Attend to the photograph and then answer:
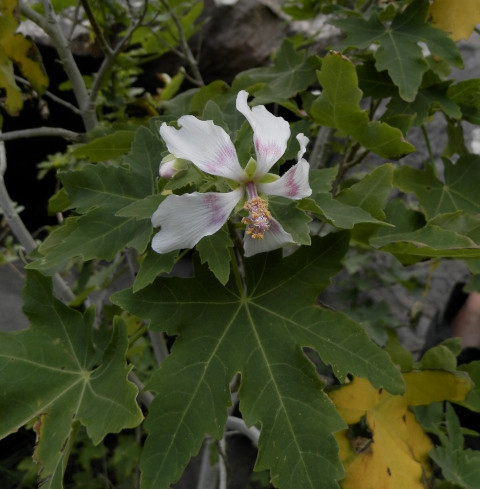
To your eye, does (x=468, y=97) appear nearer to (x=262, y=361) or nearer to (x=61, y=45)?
(x=262, y=361)

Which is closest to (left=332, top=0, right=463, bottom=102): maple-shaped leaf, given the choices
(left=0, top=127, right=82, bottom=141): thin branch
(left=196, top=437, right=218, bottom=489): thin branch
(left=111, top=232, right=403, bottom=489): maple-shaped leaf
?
(left=111, top=232, right=403, bottom=489): maple-shaped leaf

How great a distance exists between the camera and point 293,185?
51cm

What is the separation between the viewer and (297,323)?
0.63 metres

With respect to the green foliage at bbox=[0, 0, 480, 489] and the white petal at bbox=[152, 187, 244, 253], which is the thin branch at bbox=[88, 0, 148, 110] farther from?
the white petal at bbox=[152, 187, 244, 253]

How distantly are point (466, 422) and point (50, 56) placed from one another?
2680mm

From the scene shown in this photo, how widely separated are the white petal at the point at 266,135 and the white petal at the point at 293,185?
0.07 ft

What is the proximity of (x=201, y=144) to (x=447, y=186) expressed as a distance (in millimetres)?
638

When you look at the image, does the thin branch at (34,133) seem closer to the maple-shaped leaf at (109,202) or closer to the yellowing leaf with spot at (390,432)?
the maple-shaped leaf at (109,202)

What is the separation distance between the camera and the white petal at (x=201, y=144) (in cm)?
49

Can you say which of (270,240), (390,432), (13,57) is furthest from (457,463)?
(13,57)

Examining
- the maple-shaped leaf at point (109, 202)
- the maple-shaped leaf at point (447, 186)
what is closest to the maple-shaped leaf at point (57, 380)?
the maple-shaped leaf at point (109, 202)

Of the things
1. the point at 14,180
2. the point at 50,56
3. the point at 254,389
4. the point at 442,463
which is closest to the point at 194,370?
the point at 254,389

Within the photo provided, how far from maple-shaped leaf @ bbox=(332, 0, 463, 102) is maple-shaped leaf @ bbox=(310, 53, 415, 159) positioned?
11 centimetres

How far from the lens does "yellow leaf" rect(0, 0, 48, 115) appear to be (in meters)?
0.80
